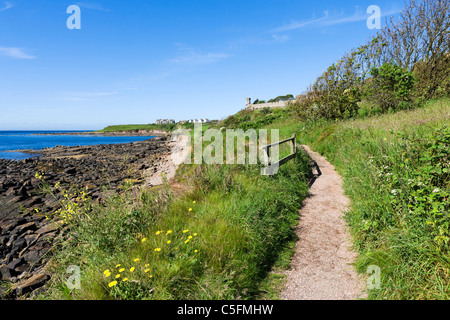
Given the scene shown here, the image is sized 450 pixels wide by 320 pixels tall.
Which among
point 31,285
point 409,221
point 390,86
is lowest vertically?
point 31,285

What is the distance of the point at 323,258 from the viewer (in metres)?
4.52

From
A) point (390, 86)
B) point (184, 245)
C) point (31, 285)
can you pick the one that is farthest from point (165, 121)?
point (184, 245)

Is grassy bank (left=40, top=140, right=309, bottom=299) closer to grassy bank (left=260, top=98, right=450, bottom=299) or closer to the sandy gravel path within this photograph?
the sandy gravel path

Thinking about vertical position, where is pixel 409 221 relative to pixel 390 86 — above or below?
below

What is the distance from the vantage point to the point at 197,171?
678 cm

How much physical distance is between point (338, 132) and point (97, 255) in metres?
12.8

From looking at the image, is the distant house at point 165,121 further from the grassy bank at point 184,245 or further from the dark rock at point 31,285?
the grassy bank at point 184,245

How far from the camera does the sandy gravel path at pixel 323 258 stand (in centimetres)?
359

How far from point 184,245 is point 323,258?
2757 millimetres

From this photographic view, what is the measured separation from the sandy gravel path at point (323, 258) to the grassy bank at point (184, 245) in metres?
0.36

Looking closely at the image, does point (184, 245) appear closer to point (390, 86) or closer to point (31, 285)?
point (31, 285)

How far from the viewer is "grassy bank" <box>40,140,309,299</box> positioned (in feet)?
10.3

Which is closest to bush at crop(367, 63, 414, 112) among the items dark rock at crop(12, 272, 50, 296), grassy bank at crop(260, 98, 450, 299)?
grassy bank at crop(260, 98, 450, 299)

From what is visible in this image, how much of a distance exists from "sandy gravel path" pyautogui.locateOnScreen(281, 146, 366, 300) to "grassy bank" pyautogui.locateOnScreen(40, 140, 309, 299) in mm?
361
